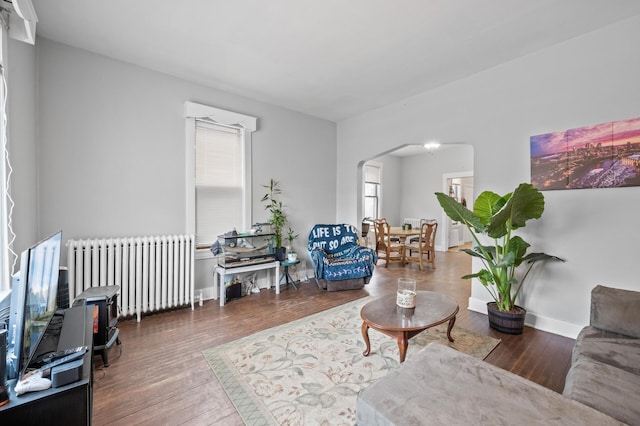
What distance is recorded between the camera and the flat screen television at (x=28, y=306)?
922mm

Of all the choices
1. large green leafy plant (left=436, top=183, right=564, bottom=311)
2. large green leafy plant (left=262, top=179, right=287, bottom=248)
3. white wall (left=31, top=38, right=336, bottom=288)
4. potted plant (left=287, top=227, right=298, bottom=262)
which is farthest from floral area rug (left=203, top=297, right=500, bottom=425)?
white wall (left=31, top=38, right=336, bottom=288)

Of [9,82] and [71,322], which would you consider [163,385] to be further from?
[9,82]

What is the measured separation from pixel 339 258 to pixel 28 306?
3.70 meters

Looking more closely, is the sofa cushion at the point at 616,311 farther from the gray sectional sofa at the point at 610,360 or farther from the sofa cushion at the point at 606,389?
the sofa cushion at the point at 606,389

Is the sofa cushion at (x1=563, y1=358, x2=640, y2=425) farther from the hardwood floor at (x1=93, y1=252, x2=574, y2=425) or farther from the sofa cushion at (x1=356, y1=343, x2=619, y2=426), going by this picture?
the hardwood floor at (x1=93, y1=252, x2=574, y2=425)

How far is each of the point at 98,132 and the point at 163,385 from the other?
266 centimetres

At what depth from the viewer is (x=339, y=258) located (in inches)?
173

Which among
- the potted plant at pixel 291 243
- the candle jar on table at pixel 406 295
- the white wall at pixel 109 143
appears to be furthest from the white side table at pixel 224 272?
the candle jar on table at pixel 406 295

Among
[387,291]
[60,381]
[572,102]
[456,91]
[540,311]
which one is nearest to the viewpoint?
[60,381]

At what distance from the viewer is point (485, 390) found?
1.17m

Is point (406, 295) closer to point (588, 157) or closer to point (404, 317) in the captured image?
point (404, 317)

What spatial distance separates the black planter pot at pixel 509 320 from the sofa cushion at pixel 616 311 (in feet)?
2.49

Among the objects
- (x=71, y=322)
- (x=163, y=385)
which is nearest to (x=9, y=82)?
(x=71, y=322)

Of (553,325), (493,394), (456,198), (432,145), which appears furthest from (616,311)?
(456,198)
